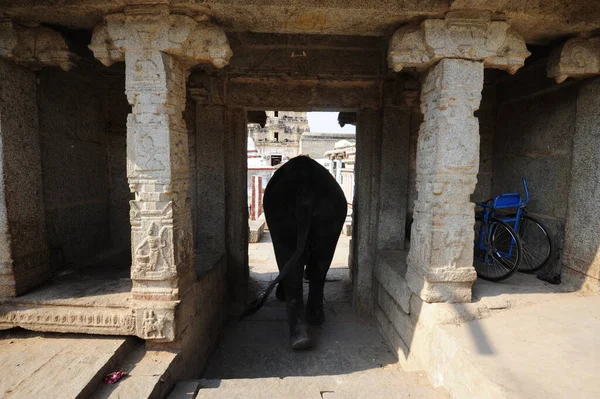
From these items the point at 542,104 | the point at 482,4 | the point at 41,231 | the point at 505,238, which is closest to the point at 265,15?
the point at 482,4

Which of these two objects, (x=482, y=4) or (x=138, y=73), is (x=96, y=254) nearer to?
(x=138, y=73)

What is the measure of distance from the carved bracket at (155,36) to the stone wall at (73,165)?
1.14m

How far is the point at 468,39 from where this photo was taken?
7.76ft

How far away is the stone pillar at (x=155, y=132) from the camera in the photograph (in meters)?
2.32

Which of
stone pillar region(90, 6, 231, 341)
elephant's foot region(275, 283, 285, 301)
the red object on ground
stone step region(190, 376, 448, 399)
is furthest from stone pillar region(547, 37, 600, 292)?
the red object on ground

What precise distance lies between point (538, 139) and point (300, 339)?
320 cm

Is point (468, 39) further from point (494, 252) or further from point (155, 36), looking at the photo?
point (155, 36)

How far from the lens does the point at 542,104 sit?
3.34 m

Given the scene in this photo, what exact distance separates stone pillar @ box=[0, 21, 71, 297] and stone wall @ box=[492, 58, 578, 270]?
4.41 metres

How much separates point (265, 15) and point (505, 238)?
3.30 metres

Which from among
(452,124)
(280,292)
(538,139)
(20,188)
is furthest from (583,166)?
(20,188)

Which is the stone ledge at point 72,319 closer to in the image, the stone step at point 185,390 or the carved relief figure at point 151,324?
the carved relief figure at point 151,324

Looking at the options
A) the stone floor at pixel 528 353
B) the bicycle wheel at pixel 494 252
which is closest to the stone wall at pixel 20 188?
the stone floor at pixel 528 353

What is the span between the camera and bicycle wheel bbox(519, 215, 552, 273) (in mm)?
3215
